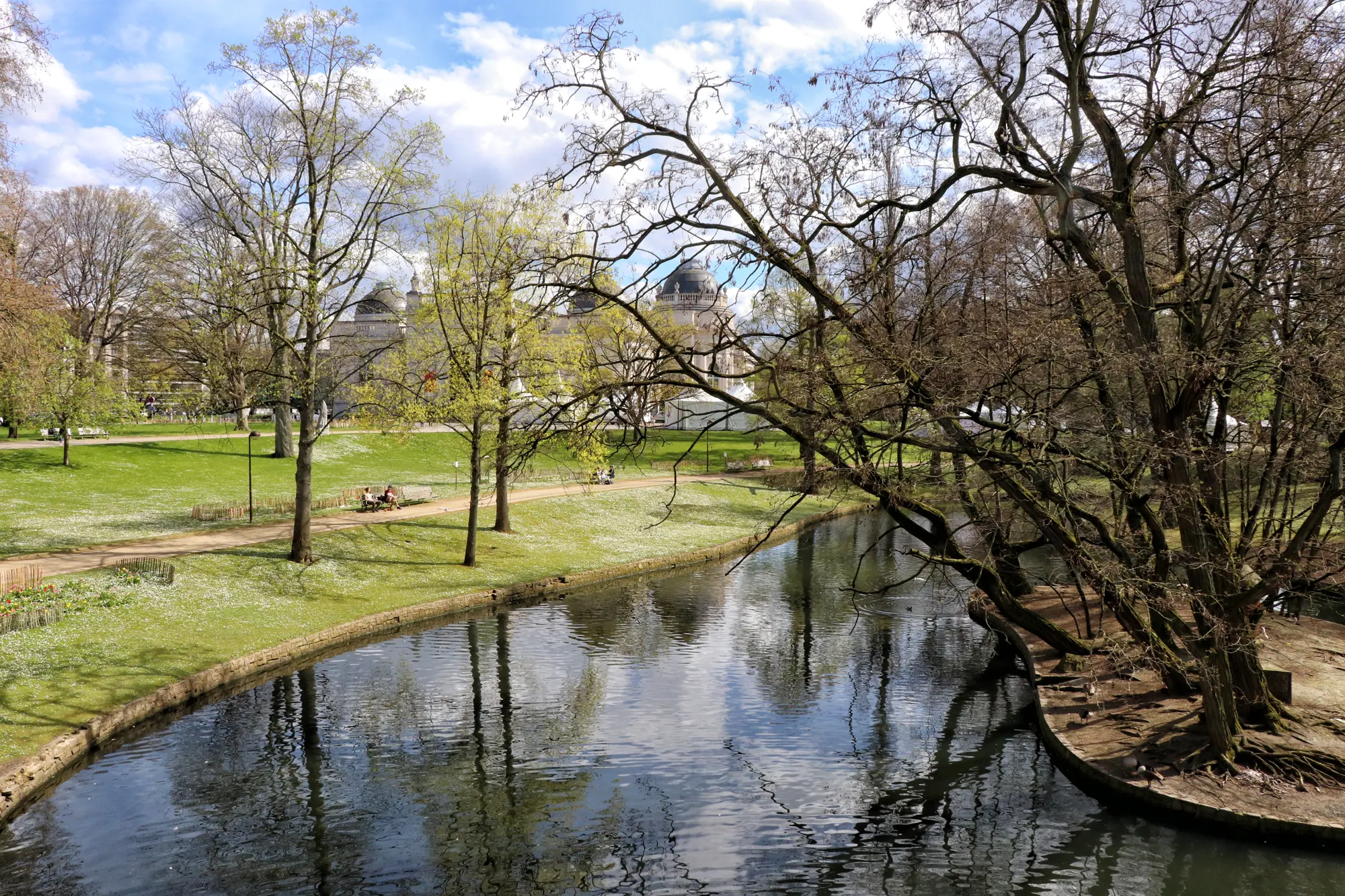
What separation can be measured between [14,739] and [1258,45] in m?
16.9

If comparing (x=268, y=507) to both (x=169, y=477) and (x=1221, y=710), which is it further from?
(x=1221, y=710)

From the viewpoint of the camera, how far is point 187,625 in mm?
16047

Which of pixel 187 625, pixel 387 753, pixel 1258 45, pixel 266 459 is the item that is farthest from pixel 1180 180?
pixel 266 459

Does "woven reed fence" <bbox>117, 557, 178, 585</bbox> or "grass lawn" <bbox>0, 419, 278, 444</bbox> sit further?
"grass lawn" <bbox>0, 419, 278, 444</bbox>

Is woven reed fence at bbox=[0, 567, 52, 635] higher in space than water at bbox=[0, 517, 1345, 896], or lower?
higher

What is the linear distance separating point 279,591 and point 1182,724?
16551 millimetres

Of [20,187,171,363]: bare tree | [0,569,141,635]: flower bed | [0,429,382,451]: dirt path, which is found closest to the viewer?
[0,569,141,635]: flower bed

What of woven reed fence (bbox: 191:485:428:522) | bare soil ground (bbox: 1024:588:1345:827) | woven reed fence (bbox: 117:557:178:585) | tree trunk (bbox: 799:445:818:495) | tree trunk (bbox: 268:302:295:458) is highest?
tree trunk (bbox: 268:302:295:458)

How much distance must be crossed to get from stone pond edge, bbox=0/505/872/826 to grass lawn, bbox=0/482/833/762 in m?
0.23

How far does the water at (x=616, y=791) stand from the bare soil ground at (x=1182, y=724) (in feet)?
1.70

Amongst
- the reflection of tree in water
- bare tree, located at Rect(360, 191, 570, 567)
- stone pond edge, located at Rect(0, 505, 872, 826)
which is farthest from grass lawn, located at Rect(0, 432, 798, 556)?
the reflection of tree in water

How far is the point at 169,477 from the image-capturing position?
34.2 m

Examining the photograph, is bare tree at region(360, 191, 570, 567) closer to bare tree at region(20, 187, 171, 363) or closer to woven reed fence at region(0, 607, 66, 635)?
woven reed fence at region(0, 607, 66, 635)

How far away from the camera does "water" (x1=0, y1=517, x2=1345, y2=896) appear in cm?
884
